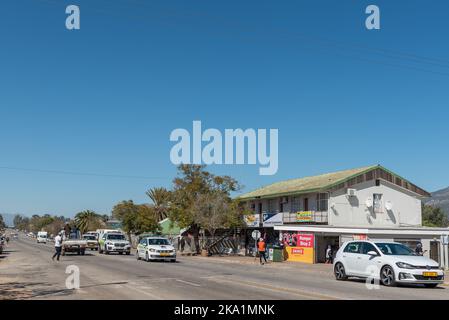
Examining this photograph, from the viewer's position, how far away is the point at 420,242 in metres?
39.5

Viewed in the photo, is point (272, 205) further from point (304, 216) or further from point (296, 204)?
point (304, 216)

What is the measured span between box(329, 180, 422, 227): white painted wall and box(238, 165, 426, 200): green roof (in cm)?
110

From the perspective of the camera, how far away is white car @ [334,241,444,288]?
64.0 ft

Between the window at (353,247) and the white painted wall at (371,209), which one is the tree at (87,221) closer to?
the white painted wall at (371,209)

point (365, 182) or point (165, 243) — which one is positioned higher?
point (365, 182)

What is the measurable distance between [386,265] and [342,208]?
25899 millimetres

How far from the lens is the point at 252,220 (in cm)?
5172

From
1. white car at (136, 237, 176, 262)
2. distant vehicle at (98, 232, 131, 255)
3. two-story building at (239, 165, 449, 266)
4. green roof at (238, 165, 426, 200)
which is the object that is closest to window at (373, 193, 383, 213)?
two-story building at (239, 165, 449, 266)

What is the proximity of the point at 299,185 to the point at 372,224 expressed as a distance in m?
7.97

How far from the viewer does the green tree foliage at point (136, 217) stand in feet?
241

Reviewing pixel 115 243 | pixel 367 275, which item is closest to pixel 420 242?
pixel 367 275

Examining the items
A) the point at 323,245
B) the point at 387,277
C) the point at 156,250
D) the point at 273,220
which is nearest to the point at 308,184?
the point at 273,220
